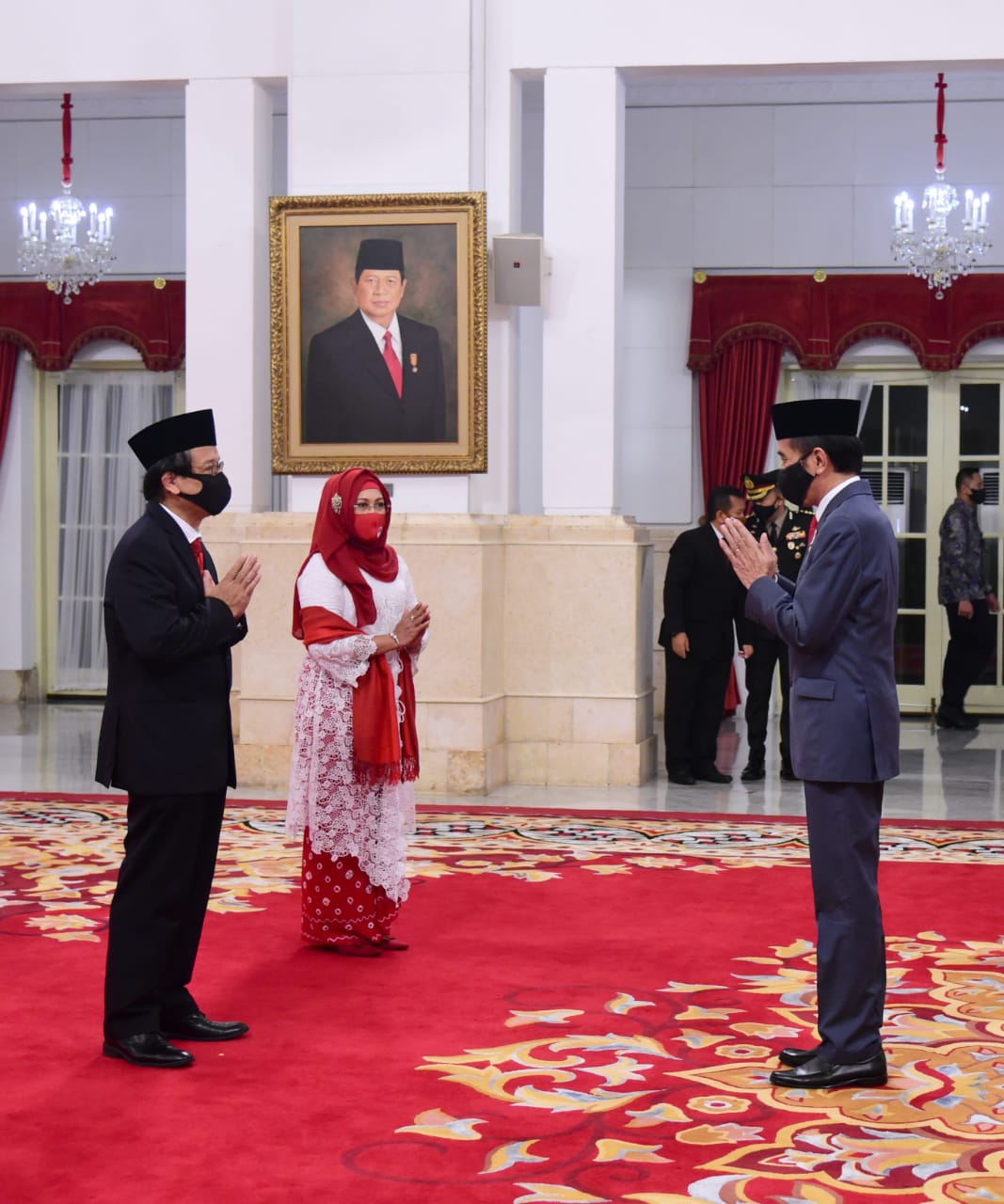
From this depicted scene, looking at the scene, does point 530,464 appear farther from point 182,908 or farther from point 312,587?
point 182,908

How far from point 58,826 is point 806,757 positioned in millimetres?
4205

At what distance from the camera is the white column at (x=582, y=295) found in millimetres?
8352

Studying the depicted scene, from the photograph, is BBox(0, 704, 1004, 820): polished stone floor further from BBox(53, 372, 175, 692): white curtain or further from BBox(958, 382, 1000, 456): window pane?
BBox(958, 382, 1000, 456): window pane

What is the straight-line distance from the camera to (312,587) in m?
5.05

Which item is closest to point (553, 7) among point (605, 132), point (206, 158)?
point (605, 132)

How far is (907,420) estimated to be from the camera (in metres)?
11.6

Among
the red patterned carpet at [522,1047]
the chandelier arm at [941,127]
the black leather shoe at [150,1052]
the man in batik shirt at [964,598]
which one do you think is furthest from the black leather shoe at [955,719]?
the black leather shoe at [150,1052]

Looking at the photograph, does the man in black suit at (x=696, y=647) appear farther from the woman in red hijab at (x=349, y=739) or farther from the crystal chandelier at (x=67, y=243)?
the crystal chandelier at (x=67, y=243)

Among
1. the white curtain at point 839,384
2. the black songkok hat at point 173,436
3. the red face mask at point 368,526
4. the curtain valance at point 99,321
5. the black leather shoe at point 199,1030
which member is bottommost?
the black leather shoe at point 199,1030

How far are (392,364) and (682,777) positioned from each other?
99.5 inches

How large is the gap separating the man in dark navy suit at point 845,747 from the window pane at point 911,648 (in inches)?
322

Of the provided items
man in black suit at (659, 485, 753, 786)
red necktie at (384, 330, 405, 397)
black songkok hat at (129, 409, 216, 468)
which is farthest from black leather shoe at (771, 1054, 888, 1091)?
red necktie at (384, 330, 405, 397)

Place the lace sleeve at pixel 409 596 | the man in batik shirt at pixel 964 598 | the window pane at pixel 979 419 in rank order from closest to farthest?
1. the lace sleeve at pixel 409 596
2. the man in batik shirt at pixel 964 598
3. the window pane at pixel 979 419

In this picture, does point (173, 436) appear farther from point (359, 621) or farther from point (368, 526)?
point (359, 621)
